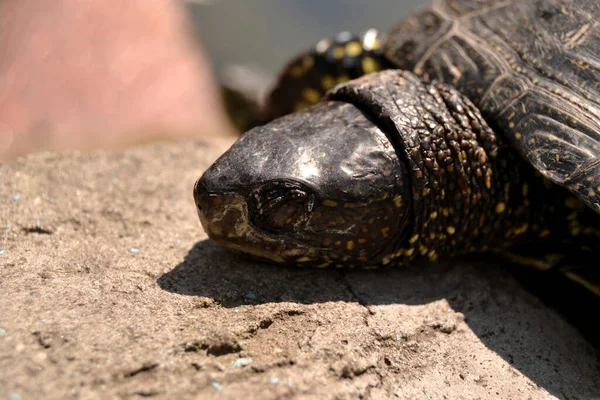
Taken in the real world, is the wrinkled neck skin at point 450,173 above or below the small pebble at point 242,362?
above

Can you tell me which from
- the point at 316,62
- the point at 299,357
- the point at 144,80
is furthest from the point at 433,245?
the point at 144,80

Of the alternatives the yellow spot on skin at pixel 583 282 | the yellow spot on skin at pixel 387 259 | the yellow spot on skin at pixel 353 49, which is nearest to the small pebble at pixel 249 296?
the yellow spot on skin at pixel 387 259

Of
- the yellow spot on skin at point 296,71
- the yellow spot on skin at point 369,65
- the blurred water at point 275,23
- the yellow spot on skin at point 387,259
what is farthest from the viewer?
the blurred water at point 275,23

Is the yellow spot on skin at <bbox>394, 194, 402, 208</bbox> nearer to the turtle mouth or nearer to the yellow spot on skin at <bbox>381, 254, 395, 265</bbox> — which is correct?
the yellow spot on skin at <bbox>381, 254, 395, 265</bbox>

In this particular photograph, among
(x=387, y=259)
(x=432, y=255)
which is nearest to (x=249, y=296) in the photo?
(x=387, y=259)

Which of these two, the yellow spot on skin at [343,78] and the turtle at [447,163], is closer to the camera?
the turtle at [447,163]

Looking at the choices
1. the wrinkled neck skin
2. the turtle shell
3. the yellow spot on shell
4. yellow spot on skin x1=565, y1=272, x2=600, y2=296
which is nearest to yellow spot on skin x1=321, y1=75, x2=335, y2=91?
the turtle shell

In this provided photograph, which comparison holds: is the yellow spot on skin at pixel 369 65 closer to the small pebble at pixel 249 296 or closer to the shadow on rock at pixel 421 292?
the shadow on rock at pixel 421 292
